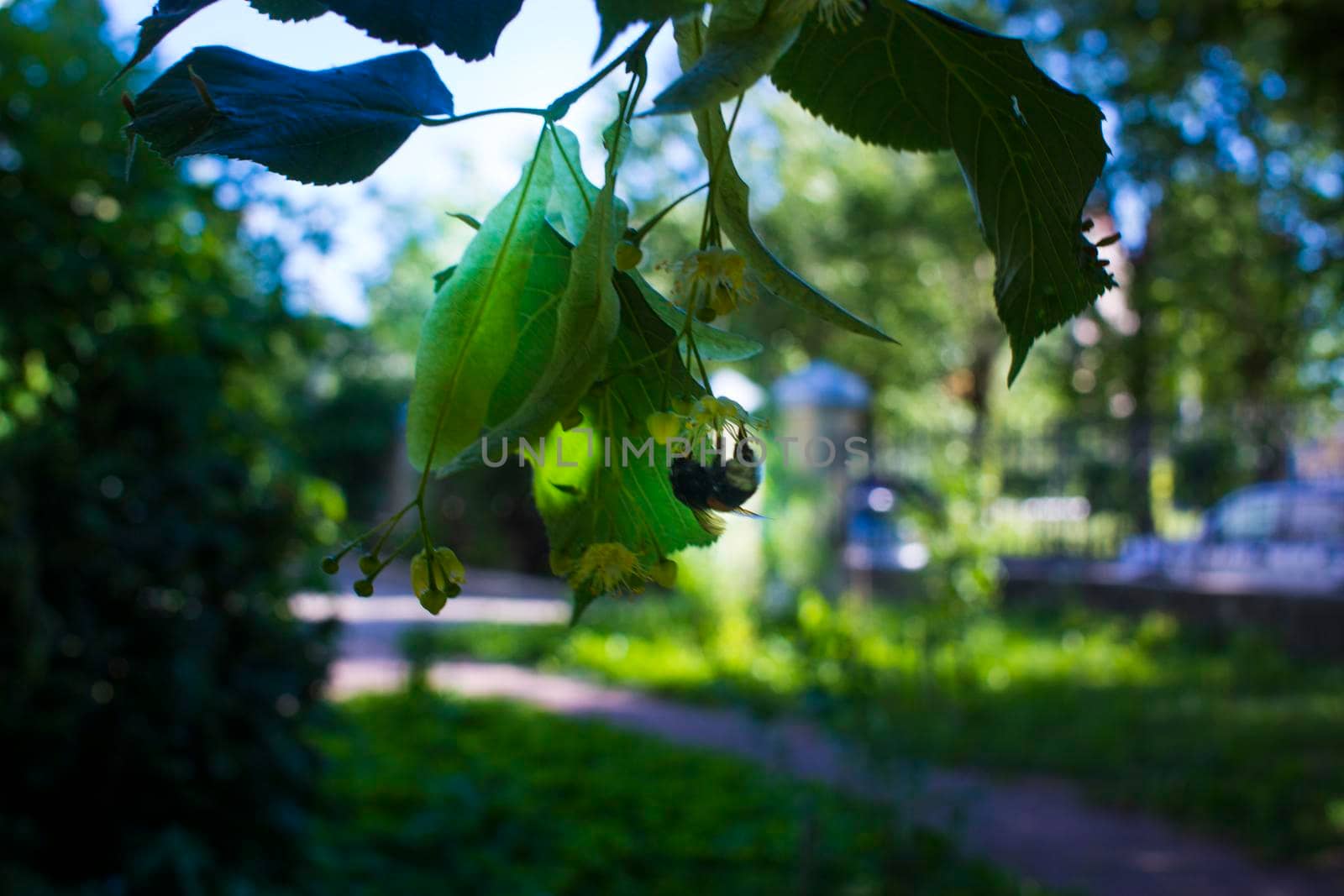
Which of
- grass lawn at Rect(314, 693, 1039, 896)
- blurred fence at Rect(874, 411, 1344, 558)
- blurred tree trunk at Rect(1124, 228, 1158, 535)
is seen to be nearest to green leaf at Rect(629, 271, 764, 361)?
grass lawn at Rect(314, 693, 1039, 896)

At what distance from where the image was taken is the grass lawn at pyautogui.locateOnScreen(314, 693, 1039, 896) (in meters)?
4.16

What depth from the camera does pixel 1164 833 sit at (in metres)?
5.22

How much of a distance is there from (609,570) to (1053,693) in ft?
25.2

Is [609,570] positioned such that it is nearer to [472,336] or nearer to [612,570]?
[612,570]

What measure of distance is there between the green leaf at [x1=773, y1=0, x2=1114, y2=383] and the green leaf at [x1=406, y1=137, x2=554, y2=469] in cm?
17

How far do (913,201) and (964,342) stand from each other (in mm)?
5360

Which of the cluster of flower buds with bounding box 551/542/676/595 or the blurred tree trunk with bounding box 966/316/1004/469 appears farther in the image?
the blurred tree trunk with bounding box 966/316/1004/469

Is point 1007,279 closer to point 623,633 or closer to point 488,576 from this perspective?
point 623,633

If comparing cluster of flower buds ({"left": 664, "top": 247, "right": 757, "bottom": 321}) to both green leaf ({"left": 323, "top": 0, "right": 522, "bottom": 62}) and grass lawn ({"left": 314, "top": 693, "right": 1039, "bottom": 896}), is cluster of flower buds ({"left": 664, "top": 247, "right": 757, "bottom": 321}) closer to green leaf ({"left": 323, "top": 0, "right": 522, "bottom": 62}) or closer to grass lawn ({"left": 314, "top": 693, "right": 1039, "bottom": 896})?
green leaf ({"left": 323, "top": 0, "right": 522, "bottom": 62})

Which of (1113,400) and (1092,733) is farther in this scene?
(1113,400)

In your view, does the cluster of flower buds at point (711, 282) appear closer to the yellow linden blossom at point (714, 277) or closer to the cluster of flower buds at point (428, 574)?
the yellow linden blossom at point (714, 277)

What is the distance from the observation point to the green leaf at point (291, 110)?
1.44ft

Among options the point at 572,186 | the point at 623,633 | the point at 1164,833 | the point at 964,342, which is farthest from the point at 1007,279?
the point at 964,342

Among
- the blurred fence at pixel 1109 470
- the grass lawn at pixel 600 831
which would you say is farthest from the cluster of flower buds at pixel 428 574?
the blurred fence at pixel 1109 470
